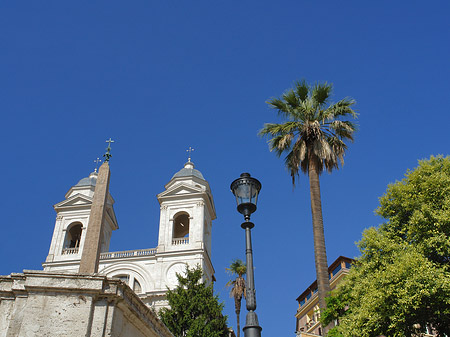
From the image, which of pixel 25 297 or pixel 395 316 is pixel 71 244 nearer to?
pixel 395 316

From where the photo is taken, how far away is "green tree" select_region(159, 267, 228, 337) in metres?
27.0

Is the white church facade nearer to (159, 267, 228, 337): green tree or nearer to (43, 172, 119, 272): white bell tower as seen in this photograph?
(43, 172, 119, 272): white bell tower

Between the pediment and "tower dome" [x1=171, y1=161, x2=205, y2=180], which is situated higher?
"tower dome" [x1=171, y1=161, x2=205, y2=180]

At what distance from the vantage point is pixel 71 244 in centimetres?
4616

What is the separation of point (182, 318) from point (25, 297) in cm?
2054

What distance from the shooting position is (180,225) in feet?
155

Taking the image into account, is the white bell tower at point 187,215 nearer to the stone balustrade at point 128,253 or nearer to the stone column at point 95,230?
the stone balustrade at point 128,253

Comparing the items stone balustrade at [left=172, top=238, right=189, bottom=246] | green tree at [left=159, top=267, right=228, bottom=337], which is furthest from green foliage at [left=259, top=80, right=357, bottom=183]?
stone balustrade at [left=172, top=238, right=189, bottom=246]

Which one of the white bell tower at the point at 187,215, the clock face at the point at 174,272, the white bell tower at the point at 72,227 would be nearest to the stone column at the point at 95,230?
the clock face at the point at 174,272

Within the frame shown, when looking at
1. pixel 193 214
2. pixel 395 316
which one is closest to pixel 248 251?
pixel 395 316

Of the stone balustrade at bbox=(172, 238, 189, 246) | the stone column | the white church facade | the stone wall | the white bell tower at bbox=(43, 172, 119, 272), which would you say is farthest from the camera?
the white bell tower at bbox=(43, 172, 119, 272)

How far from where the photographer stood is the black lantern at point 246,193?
9.45 metres

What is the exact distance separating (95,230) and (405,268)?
11367mm

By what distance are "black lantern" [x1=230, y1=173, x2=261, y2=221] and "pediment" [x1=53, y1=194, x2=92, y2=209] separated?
3846cm
